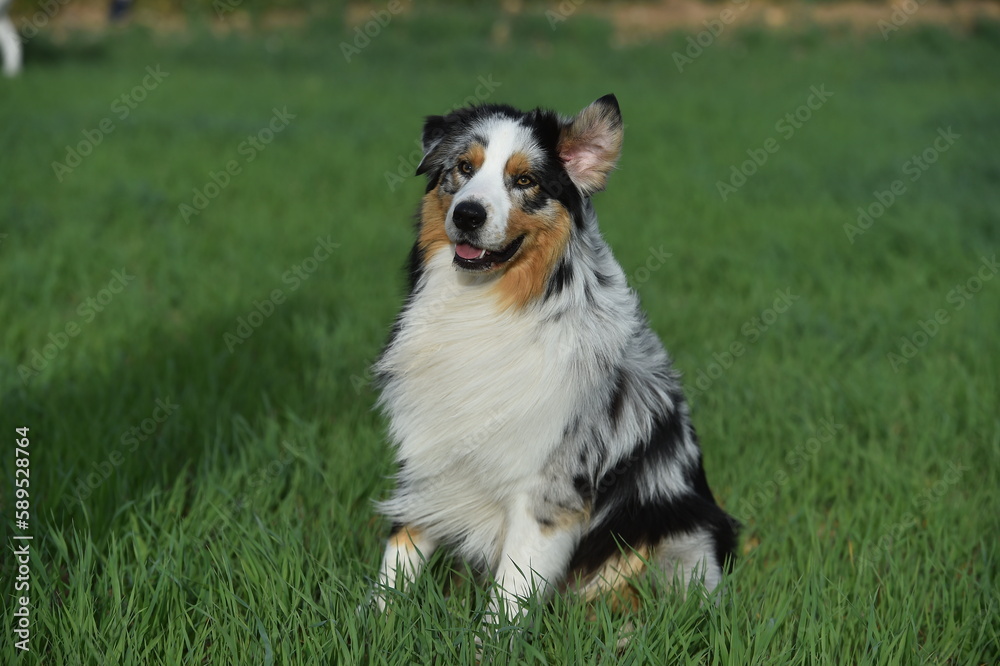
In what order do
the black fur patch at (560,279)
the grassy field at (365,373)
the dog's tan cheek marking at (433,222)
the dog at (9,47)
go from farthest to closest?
the dog at (9,47) → the dog's tan cheek marking at (433,222) → the black fur patch at (560,279) → the grassy field at (365,373)

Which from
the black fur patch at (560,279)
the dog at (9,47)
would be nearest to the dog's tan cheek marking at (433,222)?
the black fur patch at (560,279)

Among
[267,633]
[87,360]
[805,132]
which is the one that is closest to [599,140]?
[267,633]

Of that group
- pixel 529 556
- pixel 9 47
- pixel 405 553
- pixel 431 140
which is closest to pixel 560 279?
pixel 431 140

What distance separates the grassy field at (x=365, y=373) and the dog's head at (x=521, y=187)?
990mm

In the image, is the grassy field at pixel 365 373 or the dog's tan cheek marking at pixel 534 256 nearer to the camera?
the grassy field at pixel 365 373

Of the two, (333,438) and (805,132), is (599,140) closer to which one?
(333,438)

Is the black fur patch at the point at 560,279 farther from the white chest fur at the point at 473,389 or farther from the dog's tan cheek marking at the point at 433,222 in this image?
the dog's tan cheek marking at the point at 433,222

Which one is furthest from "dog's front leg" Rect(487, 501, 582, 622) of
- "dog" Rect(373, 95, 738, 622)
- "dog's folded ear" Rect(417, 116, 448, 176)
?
"dog's folded ear" Rect(417, 116, 448, 176)

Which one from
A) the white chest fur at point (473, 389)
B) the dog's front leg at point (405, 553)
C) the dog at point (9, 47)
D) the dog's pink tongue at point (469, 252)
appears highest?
the dog's pink tongue at point (469, 252)

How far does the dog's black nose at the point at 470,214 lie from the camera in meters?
2.64

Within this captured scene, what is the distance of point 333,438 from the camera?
394cm

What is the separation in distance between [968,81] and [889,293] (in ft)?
46.6

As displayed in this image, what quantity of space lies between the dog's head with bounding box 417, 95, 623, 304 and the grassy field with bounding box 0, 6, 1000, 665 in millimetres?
990

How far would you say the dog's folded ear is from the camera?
3016 millimetres
